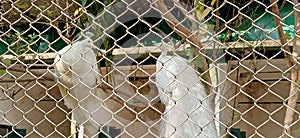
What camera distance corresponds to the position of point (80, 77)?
1618 mm

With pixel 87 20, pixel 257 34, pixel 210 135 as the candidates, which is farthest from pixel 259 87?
pixel 87 20

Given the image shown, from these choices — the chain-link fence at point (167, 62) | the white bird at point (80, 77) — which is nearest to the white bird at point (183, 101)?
the chain-link fence at point (167, 62)

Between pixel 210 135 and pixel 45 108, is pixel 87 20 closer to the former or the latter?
pixel 210 135

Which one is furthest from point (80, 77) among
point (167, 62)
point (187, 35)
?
point (187, 35)

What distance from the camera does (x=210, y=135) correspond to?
1.58m

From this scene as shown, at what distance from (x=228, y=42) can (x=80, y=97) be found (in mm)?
616

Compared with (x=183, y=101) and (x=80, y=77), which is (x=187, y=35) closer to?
(x=183, y=101)

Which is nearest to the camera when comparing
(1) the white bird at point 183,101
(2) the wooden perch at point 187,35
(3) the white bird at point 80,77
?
(2) the wooden perch at point 187,35

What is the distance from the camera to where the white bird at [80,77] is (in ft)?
5.45

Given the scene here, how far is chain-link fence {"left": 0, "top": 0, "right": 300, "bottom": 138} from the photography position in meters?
1.43

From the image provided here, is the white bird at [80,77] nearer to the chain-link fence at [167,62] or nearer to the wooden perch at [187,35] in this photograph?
the chain-link fence at [167,62]

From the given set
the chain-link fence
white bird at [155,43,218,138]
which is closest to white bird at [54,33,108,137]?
the chain-link fence

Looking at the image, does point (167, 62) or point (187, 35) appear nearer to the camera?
point (187, 35)

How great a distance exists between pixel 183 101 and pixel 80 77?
14.4 inches
